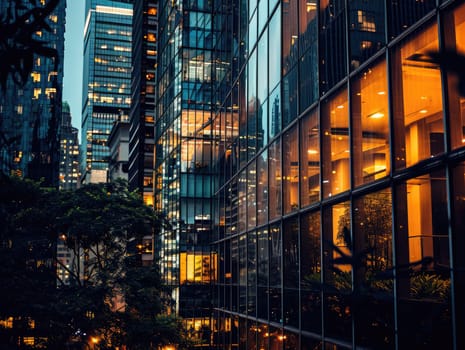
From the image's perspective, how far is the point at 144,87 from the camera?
85125 millimetres

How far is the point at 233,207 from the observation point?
1261 inches

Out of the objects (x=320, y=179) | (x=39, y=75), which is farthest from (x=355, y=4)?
(x=39, y=75)

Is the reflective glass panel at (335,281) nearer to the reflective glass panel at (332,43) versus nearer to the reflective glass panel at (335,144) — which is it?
the reflective glass panel at (335,144)

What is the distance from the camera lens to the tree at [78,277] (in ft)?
84.7

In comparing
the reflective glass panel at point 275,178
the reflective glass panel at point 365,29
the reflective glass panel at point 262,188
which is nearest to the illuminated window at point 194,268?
the reflective glass panel at point 262,188

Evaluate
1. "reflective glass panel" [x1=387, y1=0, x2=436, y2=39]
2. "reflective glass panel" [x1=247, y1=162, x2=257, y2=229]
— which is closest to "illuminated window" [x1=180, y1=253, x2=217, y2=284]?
"reflective glass panel" [x1=247, y1=162, x2=257, y2=229]

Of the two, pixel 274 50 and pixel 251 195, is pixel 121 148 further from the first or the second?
pixel 274 50

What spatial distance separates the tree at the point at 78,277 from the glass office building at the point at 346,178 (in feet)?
15.5

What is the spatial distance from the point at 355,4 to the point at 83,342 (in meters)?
19.6

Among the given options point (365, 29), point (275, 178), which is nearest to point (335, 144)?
point (365, 29)

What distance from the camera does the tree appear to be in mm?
25828

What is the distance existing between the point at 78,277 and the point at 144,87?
193 ft

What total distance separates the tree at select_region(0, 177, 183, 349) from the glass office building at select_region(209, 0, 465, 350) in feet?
15.5

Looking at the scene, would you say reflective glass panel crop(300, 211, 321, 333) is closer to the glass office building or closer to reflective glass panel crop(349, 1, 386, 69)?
the glass office building
